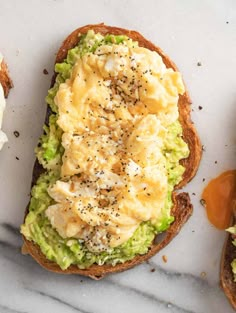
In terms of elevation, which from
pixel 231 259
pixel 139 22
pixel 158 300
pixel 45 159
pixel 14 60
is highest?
pixel 139 22

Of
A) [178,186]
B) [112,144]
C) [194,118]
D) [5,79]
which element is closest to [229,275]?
[178,186]

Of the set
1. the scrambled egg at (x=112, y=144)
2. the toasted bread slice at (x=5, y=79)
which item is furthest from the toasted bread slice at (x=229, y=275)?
the toasted bread slice at (x=5, y=79)

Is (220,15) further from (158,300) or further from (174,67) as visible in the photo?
(158,300)

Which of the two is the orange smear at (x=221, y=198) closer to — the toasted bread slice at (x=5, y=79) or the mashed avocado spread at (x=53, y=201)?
the mashed avocado spread at (x=53, y=201)

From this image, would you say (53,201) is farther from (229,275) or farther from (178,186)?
(229,275)

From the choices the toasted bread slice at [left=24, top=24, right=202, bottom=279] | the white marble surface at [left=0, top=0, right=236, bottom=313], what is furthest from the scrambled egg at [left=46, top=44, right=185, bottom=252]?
the white marble surface at [left=0, top=0, right=236, bottom=313]

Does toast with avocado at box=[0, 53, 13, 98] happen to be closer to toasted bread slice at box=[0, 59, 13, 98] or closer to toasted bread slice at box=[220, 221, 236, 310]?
toasted bread slice at box=[0, 59, 13, 98]

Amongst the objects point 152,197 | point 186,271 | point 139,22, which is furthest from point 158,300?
point 139,22
